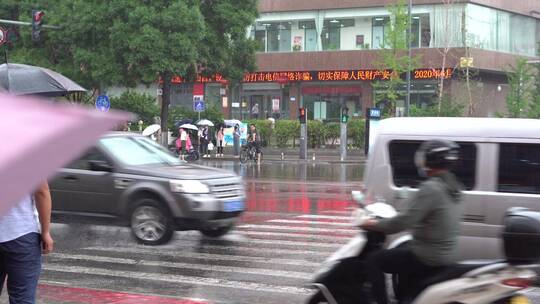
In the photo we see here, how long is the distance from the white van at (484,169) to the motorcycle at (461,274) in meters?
2.41

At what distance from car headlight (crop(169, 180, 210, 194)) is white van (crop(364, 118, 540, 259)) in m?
3.48

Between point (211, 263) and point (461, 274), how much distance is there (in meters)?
4.78

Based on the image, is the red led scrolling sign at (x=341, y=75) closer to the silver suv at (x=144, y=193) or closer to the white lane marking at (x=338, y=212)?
the white lane marking at (x=338, y=212)

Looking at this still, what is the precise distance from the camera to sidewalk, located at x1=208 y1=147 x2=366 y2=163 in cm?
3781

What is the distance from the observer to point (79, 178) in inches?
429

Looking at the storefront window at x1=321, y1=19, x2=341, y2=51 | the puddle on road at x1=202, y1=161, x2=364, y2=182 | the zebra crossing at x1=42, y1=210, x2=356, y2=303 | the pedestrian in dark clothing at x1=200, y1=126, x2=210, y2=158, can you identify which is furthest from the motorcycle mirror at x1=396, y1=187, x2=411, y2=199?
the storefront window at x1=321, y1=19, x2=341, y2=51

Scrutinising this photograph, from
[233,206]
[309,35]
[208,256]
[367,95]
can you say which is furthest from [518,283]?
[309,35]

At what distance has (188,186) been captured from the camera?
1034 centimetres

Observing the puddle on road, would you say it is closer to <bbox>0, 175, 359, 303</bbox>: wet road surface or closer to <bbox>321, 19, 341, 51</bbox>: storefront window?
<bbox>0, 175, 359, 303</bbox>: wet road surface

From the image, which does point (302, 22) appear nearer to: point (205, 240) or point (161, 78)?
point (161, 78)

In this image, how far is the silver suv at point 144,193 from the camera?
407 inches

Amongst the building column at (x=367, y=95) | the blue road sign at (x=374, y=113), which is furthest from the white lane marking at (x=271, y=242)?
the building column at (x=367, y=95)

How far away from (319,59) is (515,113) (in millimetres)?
17801

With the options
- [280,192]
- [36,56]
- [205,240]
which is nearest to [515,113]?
[280,192]
